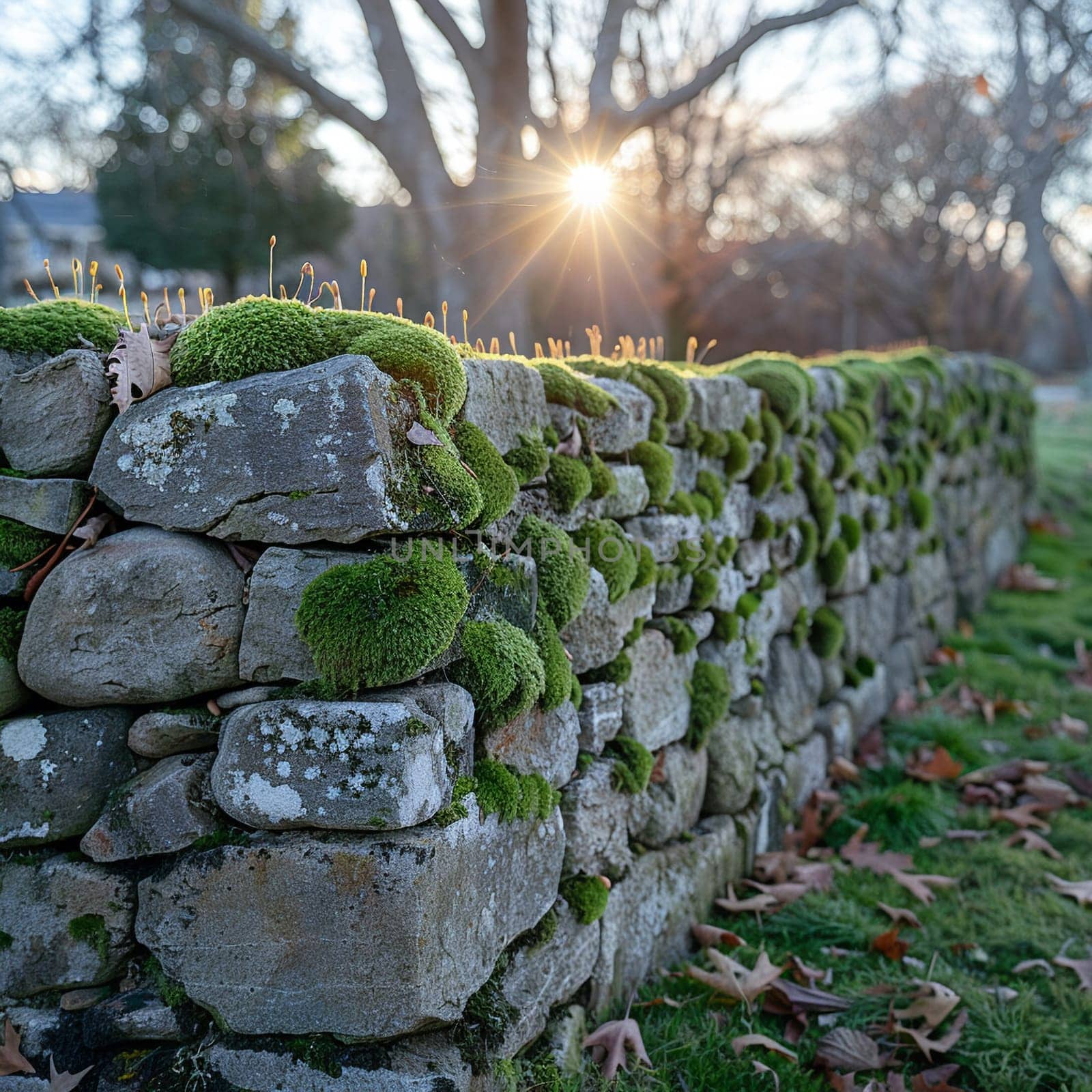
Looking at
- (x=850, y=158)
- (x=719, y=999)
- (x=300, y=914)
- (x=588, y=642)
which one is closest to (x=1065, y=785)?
(x=719, y=999)

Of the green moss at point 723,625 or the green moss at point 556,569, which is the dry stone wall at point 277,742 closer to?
the green moss at point 556,569

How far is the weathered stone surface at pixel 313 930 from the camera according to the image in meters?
1.81

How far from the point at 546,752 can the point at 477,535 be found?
626 millimetres

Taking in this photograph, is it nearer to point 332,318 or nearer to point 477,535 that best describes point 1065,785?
point 477,535

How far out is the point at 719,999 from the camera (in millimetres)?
2674

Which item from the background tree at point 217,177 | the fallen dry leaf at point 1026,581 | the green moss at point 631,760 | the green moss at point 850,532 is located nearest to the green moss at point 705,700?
the green moss at point 631,760

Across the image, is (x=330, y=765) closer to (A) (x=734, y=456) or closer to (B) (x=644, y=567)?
(B) (x=644, y=567)

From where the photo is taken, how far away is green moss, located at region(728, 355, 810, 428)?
3930mm

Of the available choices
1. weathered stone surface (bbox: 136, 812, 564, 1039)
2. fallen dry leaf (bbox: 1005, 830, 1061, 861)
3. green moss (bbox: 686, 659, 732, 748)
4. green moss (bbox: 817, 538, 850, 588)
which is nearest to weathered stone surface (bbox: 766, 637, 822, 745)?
green moss (bbox: 817, 538, 850, 588)

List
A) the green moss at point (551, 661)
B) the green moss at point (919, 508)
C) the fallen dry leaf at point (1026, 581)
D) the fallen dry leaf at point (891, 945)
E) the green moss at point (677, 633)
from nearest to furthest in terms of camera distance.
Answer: the green moss at point (551, 661)
the fallen dry leaf at point (891, 945)
the green moss at point (677, 633)
the green moss at point (919, 508)
the fallen dry leaf at point (1026, 581)

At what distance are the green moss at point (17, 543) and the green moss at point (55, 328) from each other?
0.41 metres

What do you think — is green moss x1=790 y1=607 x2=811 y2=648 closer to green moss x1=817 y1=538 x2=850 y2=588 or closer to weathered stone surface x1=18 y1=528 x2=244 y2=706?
green moss x1=817 y1=538 x2=850 y2=588

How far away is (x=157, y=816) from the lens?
1.86 m

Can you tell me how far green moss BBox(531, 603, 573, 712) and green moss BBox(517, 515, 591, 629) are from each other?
1.7 inches
